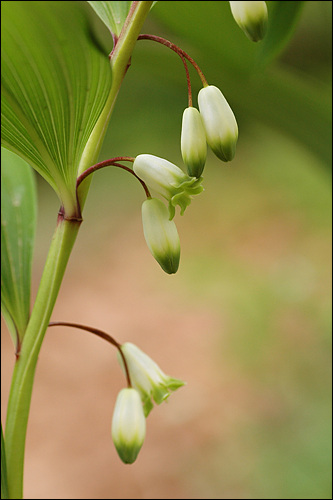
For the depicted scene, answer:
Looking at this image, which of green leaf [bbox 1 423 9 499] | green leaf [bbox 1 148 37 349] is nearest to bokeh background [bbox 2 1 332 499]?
green leaf [bbox 1 148 37 349]

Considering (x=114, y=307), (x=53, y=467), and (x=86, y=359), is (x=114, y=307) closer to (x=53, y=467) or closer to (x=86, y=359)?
(x=86, y=359)

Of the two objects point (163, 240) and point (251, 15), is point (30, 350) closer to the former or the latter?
point (163, 240)

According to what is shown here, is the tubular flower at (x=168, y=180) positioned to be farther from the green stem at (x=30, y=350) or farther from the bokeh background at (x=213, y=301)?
the bokeh background at (x=213, y=301)

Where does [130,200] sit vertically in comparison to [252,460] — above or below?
above

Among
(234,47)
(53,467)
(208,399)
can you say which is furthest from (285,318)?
(234,47)

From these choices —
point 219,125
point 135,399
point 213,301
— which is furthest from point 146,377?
point 213,301

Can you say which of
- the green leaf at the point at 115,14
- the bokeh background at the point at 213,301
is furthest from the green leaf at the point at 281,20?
the green leaf at the point at 115,14
